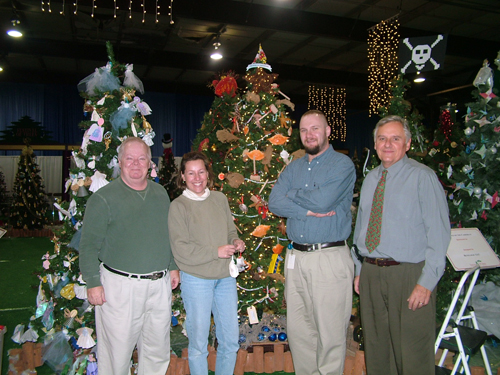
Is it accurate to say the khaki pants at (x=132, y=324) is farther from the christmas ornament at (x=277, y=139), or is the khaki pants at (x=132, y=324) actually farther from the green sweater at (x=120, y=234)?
the christmas ornament at (x=277, y=139)

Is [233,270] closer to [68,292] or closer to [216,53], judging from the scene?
[68,292]

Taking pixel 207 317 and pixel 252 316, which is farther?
pixel 252 316

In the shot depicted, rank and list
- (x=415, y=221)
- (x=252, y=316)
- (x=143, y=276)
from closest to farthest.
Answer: (x=415, y=221)
(x=143, y=276)
(x=252, y=316)

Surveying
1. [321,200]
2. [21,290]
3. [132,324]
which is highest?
[321,200]

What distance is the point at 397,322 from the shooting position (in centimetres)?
234

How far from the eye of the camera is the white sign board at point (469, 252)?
285 cm

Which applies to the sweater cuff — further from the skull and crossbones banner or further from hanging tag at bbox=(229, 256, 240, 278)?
the skull and crossbones banner

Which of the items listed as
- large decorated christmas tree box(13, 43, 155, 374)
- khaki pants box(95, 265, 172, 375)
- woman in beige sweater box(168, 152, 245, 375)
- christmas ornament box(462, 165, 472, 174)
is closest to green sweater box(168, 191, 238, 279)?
woman in beige sweater box(168, 152, 245, 375)

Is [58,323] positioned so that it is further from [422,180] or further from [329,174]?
[422,180]

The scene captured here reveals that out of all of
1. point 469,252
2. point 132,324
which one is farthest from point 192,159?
point 469,252

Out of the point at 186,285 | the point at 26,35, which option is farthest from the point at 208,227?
the point at 26,35

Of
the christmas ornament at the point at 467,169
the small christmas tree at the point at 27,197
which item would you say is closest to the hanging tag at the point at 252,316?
the christmas ornament at the point at 467,169

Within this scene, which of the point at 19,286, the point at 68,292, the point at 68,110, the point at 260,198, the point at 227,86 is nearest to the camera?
the point at 68,292

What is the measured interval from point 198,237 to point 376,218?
1.13 meters
